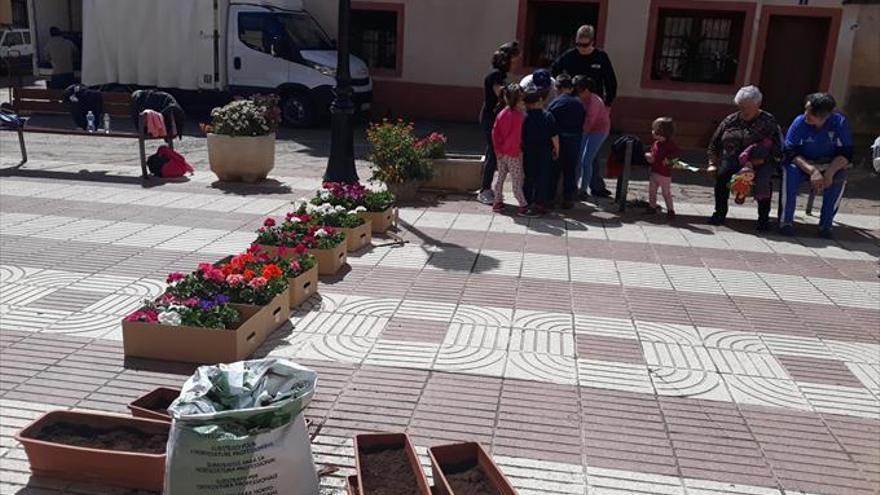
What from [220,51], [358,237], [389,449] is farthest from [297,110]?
[389,449]

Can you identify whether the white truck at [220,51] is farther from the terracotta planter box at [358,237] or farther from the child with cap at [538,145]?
the terracotta planter box at [358,237]

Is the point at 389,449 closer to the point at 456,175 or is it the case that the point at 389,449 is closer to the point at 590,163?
the point at 456,175

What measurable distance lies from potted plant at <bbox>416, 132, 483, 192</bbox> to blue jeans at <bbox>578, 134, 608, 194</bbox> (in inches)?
53.1

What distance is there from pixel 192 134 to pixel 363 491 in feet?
44.5

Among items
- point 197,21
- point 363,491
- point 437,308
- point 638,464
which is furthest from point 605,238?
point 197,21

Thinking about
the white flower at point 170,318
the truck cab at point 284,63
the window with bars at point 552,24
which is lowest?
the white flower at point 170,318

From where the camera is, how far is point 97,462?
3270 millimetres

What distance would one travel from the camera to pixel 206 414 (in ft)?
9.15

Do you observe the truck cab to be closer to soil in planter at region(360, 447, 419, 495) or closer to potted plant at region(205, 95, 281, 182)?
potted plant at region(205, 95, 281, 182)

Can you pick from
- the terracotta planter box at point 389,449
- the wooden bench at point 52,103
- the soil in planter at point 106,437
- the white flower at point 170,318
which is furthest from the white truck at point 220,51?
the terracotta planter box at point 389,449

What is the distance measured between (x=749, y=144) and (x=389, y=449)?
22.5 feet

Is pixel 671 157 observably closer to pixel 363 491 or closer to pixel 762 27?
pixel 363 491

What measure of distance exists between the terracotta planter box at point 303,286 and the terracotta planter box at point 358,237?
109 centimetres

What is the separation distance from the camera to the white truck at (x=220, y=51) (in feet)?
52.3
